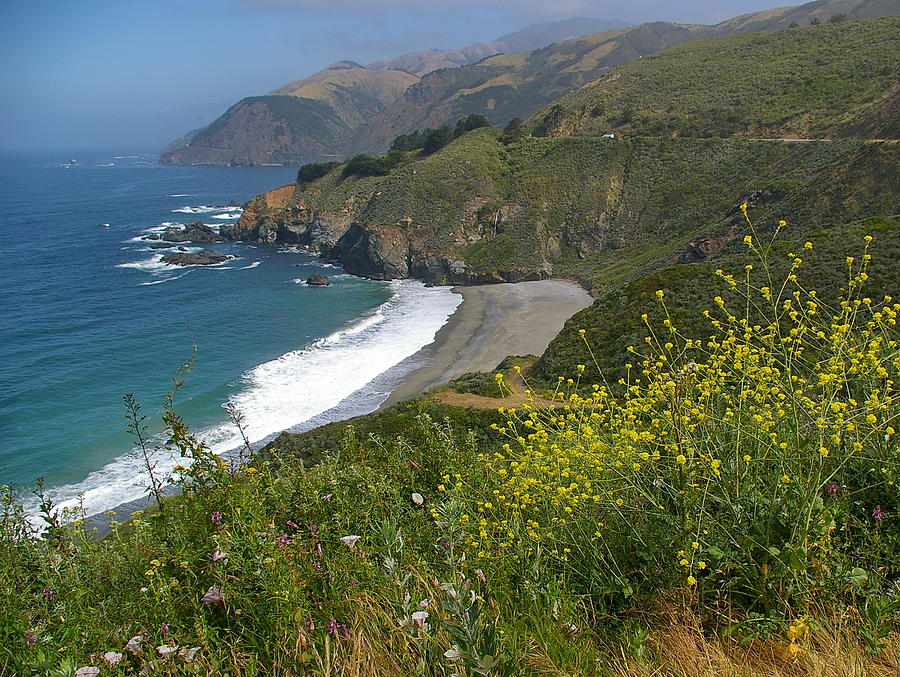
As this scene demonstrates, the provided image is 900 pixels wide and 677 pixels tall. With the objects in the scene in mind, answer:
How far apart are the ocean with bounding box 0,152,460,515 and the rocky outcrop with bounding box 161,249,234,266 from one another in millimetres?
1410

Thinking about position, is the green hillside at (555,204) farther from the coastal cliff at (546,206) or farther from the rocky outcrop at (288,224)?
the rocky outcrop at (288,224)

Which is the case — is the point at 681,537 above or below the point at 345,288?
above

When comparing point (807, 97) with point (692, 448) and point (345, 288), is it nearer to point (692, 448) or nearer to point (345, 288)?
point (345, 288)

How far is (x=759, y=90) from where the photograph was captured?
6631cm

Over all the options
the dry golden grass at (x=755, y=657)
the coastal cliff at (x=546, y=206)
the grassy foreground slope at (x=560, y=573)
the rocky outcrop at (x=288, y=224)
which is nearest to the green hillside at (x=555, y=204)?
the coastal cliff at (x=546, y=206)

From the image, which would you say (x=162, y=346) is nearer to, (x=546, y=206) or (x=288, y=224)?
(x=288, y=224)

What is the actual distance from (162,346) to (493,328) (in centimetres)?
2307

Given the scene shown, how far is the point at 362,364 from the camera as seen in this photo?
3625 cm

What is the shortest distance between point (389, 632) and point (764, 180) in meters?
55.0

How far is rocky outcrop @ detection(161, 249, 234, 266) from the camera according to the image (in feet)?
212

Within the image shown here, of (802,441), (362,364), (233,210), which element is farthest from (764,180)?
(233,210)

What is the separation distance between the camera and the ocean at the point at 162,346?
26.6m

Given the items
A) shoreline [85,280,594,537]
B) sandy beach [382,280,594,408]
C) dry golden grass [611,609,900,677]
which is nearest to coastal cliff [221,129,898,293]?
sandy beach [382,280,594,408]

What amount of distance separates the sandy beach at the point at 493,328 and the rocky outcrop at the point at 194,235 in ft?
132
